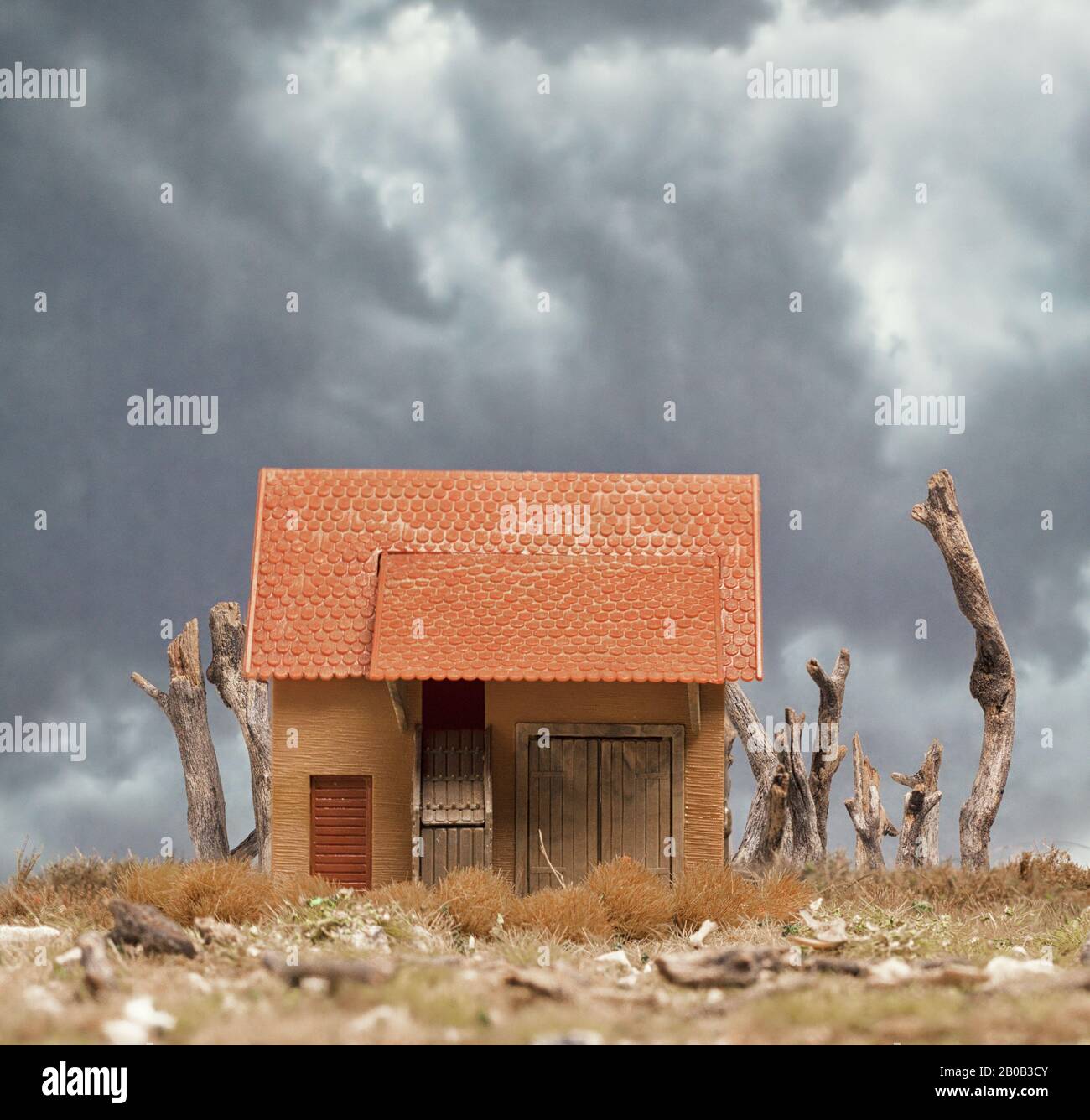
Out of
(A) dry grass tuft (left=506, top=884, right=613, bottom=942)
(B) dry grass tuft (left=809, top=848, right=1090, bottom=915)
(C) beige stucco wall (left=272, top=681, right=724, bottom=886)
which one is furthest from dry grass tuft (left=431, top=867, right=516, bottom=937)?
(B) dry grass tuft (left=809, top=848, right=1090, bottom=915)

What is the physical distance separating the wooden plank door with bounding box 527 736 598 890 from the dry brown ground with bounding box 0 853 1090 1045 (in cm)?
208

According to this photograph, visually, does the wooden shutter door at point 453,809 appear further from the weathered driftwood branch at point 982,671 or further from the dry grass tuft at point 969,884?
the weathered driftwood branch at point 982,671

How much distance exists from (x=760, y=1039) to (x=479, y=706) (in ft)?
31.4

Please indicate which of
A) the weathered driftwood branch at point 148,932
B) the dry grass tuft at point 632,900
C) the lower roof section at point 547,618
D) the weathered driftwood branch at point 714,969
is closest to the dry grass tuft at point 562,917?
the dry grass tuft at point 632,900

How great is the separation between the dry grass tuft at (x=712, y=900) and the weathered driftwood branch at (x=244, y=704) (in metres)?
9.62

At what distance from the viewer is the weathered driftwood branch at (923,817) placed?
23188 millimetres

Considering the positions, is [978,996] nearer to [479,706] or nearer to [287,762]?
[479,706]

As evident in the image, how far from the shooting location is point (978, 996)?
9.56m

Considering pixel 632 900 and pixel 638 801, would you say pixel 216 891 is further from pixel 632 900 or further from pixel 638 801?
pixel 638 801

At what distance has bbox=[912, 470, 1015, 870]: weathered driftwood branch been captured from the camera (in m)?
21.9

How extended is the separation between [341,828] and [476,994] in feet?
28.5

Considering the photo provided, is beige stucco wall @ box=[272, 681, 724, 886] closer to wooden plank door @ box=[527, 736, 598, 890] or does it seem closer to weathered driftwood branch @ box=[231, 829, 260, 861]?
wooden plank door @ box=[527, 736, 598, 890]

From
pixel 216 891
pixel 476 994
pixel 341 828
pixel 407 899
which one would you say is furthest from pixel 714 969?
pixel 341 828
